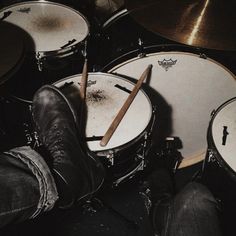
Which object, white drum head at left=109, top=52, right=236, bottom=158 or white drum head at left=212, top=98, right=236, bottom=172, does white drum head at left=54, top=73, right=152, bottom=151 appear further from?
white drum head at left=212, top=98, right=236, bottom=172

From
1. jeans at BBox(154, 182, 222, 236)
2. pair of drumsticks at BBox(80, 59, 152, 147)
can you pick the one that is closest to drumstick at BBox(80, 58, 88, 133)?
pair of drumsticks at BBox(80, 59, 152, 147)

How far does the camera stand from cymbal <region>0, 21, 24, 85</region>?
38.4 inches

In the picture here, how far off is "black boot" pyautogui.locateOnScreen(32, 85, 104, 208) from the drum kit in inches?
2.1

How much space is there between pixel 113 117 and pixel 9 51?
42 centimetres

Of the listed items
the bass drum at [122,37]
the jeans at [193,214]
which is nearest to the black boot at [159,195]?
the jeans at [193,214]

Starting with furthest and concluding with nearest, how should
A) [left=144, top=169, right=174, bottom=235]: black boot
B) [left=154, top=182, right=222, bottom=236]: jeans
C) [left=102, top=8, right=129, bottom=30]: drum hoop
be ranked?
[left=102, top=8, right=129, bottom=30]: drum hoop < [left=144, top=169, right=174, bottom=235]: black boot < [left=154, top=182, right=222, bottom=236]: jeans

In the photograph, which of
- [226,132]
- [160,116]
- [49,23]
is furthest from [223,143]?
[49,23]

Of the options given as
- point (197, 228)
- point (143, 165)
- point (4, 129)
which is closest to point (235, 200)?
point (197, 228)

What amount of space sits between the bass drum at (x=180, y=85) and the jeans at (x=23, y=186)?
0.58m

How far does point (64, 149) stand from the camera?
0.98 metres

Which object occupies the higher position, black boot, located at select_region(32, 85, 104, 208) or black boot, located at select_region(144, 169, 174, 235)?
black boot, located at select_region(32, 85, 104, 208)

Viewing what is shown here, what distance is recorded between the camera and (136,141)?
103cm

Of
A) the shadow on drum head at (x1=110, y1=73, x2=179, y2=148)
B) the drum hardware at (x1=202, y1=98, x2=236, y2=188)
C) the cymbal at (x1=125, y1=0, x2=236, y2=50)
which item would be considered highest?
the cymbal at (x1=125, y1=0, x2=236, y2=50)

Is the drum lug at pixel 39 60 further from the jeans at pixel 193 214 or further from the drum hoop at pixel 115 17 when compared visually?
the jeans at pixel 193 214
